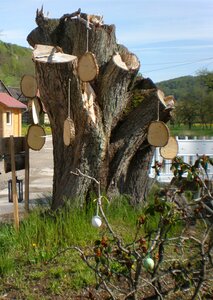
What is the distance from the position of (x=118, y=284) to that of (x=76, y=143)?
79.7 inches

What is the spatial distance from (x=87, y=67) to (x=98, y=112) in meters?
0.67

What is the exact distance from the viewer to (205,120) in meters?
74.2

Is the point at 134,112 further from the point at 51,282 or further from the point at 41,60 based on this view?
the point at 51,282

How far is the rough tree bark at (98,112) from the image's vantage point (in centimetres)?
579

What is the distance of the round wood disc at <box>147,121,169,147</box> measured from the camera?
594 cm

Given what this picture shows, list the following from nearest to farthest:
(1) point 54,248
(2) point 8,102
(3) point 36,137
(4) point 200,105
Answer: (1) point 54,248, (3) point 36,137, (2) point 8,102, (4) point 200,105

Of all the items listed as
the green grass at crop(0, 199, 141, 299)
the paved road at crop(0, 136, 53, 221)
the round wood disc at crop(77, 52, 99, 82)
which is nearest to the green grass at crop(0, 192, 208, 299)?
the green grass at crop(0, 199, 141, 299)

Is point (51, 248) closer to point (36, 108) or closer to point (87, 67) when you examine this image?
point (87, 67)

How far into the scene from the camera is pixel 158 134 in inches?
236

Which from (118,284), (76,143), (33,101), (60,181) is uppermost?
(33,101)

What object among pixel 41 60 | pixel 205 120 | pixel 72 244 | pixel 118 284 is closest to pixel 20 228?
pixel 72 244

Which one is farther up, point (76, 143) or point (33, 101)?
point (33, 101)

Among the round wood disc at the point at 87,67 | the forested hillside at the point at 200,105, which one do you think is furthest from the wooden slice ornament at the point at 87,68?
the forested hillside at the point at 200,105

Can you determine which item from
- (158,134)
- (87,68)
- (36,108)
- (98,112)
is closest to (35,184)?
(36,108)
